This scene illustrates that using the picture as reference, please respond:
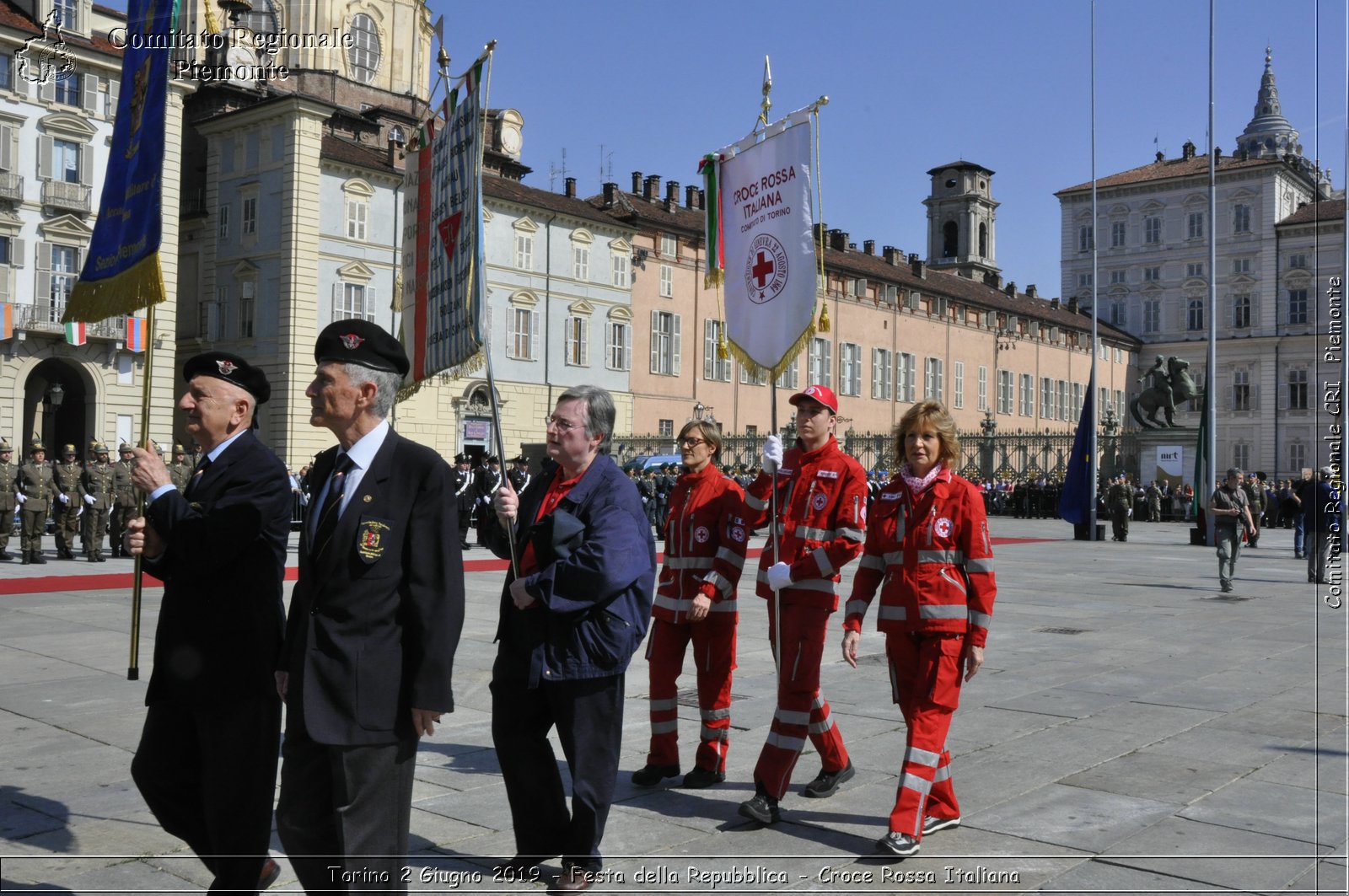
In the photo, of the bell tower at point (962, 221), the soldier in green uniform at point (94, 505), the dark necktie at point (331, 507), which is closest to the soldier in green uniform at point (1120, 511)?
the soldier in green uniform at point (94, 505)

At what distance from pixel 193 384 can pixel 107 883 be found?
1775 mm

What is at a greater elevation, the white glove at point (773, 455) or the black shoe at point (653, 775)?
the white glove at point (773, 455)

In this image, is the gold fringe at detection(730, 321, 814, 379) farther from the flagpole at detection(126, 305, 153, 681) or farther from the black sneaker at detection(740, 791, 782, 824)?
the flagpole at detection(126, 305, 153, 681)

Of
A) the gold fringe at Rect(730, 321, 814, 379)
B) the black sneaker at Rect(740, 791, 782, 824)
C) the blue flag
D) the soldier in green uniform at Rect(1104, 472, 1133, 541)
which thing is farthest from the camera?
the soldier in green uniform at Rect(1104, 472, 1133, 541)

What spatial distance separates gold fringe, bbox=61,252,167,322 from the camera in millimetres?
5391

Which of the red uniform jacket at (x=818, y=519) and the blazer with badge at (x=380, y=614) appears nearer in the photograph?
the blazer with badge at (x=380, y=614)

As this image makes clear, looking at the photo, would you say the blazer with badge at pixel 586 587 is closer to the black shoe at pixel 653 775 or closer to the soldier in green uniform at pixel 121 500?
the black shoe at pixel 653 775

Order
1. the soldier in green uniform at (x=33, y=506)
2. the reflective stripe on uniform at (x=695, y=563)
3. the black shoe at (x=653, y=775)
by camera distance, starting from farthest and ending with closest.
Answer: the soldier in green uniform at (x=33, y=506) < the reflective stripe on uniform at (x=695, y=563) < the black shoe at (x=653, y=775)

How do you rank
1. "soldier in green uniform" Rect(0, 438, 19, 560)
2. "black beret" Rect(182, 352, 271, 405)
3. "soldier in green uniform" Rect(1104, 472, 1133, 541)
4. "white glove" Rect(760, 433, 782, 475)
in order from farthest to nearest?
Answer: "soldier in green uniform" Rect(1104, 472, 1133, 541) < "soldier in green uniform" Rect(0, 438, 19, 560) < "white glove" Rect(760, 433, 782, 475) < "black beret" Rect(182, 352, 271, 405)

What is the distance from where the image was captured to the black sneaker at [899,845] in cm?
457

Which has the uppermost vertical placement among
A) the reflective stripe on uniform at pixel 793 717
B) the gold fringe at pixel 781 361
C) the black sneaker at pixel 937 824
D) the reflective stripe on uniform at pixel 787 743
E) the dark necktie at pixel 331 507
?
the gold fringe at pixel 781 361

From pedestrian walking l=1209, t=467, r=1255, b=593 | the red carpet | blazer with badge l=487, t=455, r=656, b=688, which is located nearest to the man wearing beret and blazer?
blazer with badge l=487, t=455, r=656, b=688

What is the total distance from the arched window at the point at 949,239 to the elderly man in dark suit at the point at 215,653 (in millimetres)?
83873

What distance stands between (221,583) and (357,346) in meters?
0.89
